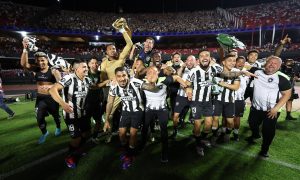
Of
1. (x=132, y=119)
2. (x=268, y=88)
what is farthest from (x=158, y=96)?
(x=268, y=88)

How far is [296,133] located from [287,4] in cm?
3828

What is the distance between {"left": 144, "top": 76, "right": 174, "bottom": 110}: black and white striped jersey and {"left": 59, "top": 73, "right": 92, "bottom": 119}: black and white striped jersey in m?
1.26

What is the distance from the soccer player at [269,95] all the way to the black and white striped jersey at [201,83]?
3.48 feet

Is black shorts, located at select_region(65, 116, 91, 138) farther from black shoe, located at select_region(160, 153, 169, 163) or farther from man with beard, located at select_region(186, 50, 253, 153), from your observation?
man with beard, located at select_region(186, 50, 253, 153)

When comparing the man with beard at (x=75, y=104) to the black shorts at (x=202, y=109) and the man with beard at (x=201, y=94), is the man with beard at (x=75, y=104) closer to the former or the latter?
the man with beard at (x=201, y=94)

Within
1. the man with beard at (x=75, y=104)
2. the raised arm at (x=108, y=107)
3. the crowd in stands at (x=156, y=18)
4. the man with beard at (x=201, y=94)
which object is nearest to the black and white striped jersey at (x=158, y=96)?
the man with beard at (x=201, y=94)

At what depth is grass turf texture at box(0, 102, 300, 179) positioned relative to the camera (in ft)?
12.3

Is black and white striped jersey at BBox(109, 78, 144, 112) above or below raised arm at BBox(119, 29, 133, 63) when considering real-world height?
below

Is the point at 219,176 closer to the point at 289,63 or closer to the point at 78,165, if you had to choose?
the point at 78,165

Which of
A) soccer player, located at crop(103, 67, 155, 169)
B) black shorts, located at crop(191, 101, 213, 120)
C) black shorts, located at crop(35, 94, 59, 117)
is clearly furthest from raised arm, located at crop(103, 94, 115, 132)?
black shorts, located at crop(35, 94, 59, 117)

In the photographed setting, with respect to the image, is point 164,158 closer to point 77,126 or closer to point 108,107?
point 108,107

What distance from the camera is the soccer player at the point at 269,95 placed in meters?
4.20

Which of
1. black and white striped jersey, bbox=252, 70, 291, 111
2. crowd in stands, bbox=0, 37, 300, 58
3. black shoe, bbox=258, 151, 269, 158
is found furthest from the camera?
crowd in stands, bbox=0, 37, 300, 58

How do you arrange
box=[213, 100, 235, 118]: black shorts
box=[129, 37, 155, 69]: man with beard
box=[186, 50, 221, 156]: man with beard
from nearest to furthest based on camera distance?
1. box=[186, 50, 221, 156]: man with beard
2. box=[213, 100, 235, 118]: black shorts
3. box=[129, 37, 155, 69]: man with beard
